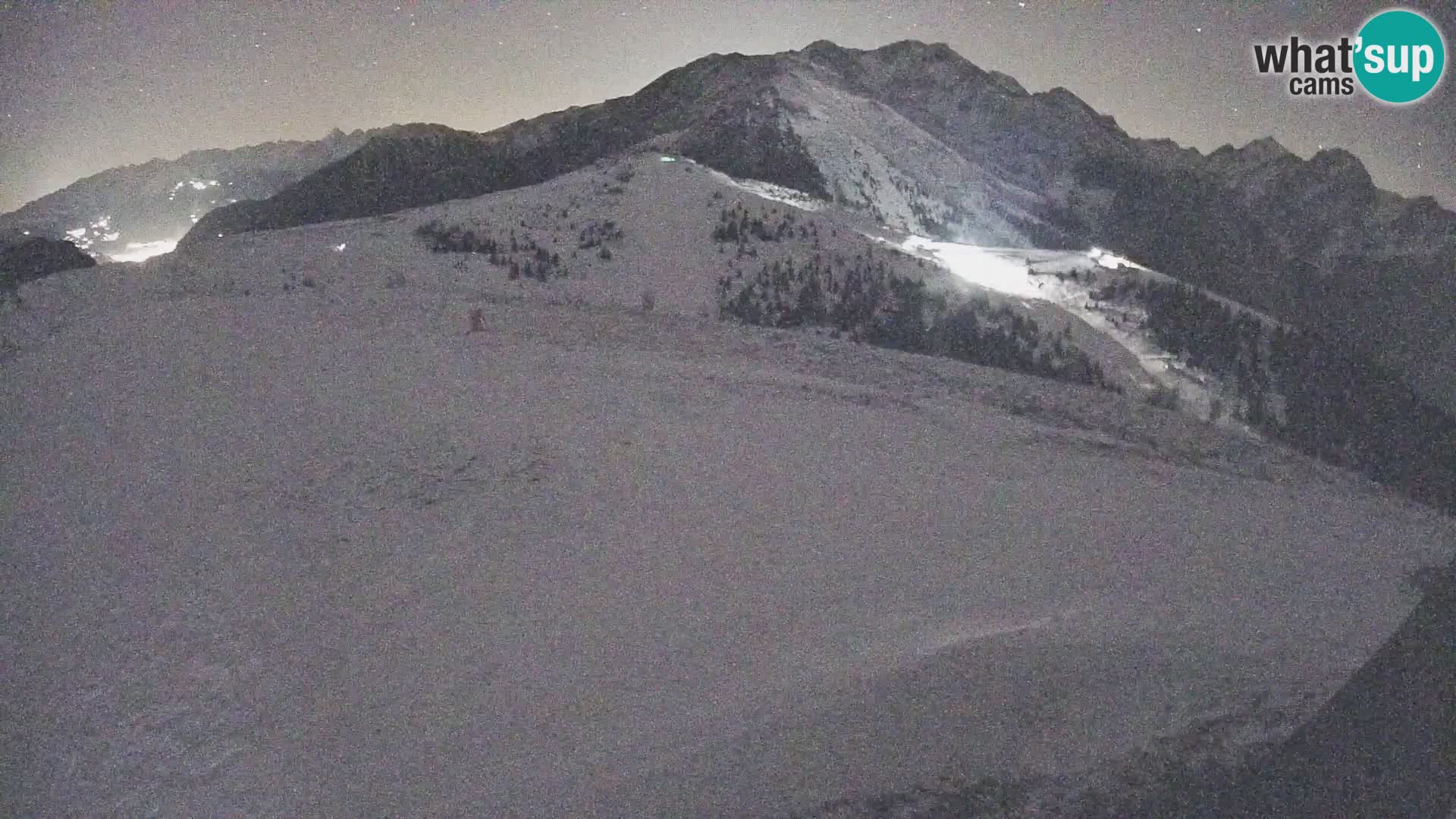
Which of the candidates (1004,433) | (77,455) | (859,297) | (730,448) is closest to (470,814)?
(730,448)

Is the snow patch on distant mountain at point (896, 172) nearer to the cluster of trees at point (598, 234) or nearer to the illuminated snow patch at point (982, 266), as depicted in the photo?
the illuminated snow patch at point (982, 266)

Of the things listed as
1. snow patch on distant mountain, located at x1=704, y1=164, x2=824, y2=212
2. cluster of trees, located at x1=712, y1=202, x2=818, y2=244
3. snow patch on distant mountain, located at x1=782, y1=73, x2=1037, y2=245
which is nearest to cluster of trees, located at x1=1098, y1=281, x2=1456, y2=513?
cluster of trees, located at x1=712, y1=202, x2=818, y2=244

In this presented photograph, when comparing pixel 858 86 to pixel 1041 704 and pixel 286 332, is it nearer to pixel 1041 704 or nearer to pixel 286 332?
pixel 286 332

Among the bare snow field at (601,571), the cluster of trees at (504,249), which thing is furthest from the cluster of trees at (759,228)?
the bare snow field at (601,571)

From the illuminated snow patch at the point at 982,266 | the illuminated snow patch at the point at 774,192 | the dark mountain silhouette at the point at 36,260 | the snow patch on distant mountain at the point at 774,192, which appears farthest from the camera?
the illuminated snow patch at the point at 774,192

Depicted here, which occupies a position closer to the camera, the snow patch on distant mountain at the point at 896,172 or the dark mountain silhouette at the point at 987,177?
the snow patch on distant mountain at the point at 896,172

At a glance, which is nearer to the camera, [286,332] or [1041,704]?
[1041,704]
